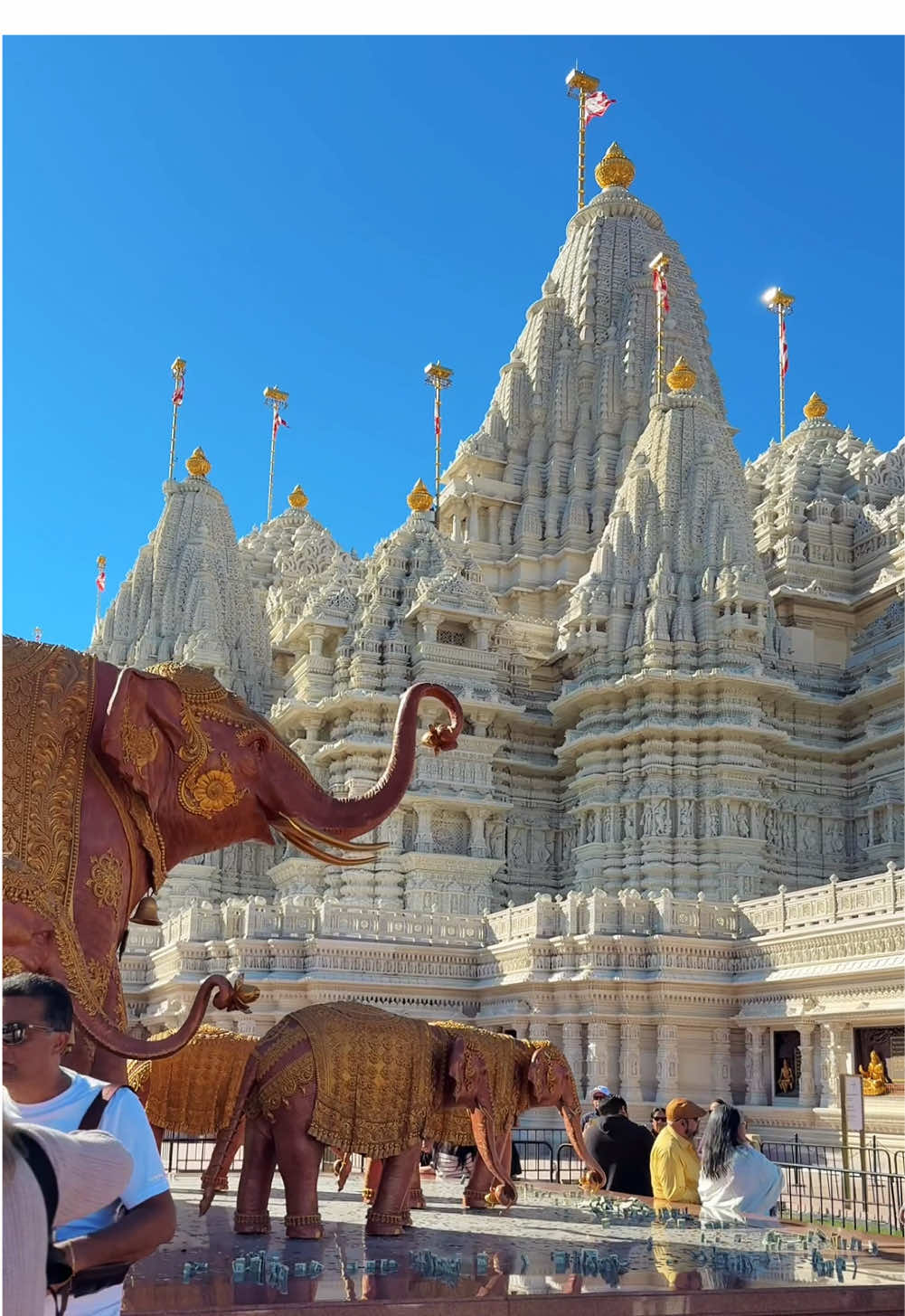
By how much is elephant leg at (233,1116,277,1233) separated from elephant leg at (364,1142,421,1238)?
2.28ft

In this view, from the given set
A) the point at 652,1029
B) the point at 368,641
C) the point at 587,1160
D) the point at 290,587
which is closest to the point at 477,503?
the point at 290,587

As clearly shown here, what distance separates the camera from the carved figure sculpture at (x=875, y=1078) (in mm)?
20531

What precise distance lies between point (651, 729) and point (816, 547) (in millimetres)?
10065

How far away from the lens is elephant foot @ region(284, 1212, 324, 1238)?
898 centimetres

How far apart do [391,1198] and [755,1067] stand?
55.5 feet

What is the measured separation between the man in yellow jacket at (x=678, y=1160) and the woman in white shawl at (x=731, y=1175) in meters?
0.92

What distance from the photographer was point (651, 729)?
116 ft

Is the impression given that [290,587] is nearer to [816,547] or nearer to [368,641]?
[368,641]

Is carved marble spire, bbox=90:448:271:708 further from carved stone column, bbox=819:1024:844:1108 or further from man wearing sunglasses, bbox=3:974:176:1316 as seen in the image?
man wearing sunglasses, bbox=3:974:176:1316

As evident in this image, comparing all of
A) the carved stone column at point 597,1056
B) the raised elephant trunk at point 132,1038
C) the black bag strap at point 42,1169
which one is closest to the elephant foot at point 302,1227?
the raised elephant trunk at point 132,1038

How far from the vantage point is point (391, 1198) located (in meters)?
9.34

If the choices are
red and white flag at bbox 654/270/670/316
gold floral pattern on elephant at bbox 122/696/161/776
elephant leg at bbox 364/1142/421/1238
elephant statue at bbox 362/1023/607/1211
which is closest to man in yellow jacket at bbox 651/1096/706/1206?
elephant statue at bbox 362/1023/607/1211

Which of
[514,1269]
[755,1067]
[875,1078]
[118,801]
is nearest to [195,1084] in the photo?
[514,1269]

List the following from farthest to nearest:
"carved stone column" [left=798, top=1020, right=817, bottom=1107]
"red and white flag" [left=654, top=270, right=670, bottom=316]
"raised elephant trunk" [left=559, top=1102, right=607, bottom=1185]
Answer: "red and white flag" [left=654, top=270, right=670, bottom=316]
"carved stone column" [left=798, top=1020, right=817, bottom=1107]
"raised elephant trunk" [left=559, top=1102, right=607, bottom=1185]
